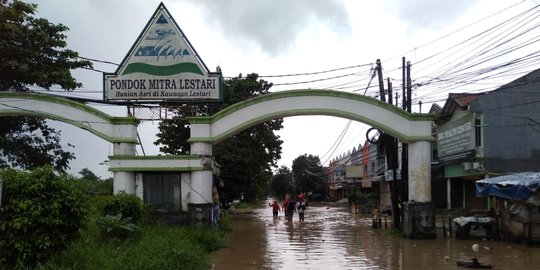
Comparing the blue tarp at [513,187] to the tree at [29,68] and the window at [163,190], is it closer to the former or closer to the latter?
the window at [163,190]

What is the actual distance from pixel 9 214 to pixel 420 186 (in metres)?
13.6

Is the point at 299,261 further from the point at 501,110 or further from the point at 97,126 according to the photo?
the point at 501,110

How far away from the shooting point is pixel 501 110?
2767 centimetres

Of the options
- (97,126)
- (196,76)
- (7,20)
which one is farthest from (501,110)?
(7,20)

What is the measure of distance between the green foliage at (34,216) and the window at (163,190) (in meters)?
9.23

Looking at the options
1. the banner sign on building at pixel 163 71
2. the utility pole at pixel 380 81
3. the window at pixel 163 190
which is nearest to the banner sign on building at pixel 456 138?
the utility pole at pixel 380 81

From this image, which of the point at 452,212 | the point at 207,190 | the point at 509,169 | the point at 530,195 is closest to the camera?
the point at 530,195

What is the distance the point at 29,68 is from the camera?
21.0 m

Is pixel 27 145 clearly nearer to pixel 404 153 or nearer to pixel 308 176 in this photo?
pixel 404 153

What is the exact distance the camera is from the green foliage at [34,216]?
28.1ft

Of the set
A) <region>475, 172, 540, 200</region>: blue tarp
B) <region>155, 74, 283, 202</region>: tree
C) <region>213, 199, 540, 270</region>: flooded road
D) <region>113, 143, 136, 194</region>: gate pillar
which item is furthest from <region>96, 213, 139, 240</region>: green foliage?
<region>155, 74, 283, 202</region>: tree

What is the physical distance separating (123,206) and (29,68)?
9550mm

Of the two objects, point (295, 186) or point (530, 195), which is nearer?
point (530, 195)

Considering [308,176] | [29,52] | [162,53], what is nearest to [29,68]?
[29,52]
